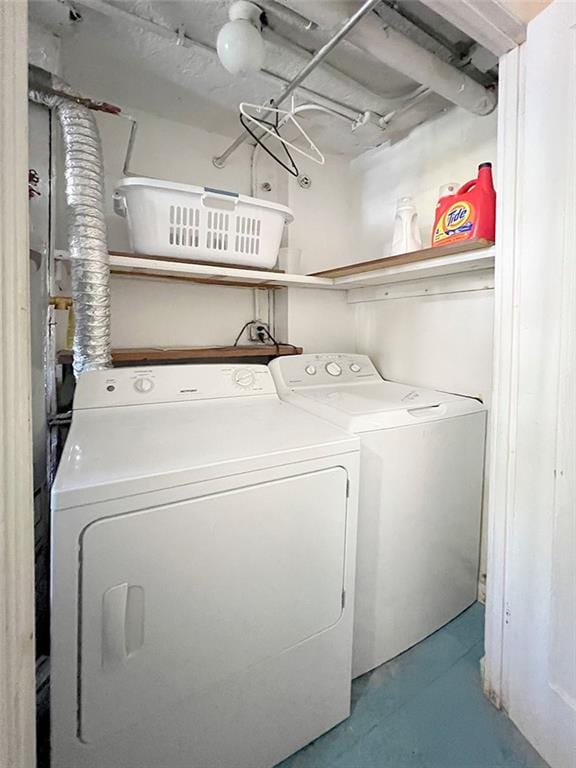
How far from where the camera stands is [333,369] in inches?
79.8

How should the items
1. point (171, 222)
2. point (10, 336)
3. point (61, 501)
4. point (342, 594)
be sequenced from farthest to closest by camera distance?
point (171, 222) → point (342, 594) → point (61, 501) → point (10, 336)

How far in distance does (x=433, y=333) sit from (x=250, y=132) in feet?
4.44

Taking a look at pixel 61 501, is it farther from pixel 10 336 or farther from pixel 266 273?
pixel 266 273

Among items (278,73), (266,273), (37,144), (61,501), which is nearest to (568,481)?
(61,501)

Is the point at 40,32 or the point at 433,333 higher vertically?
the point at 40,32

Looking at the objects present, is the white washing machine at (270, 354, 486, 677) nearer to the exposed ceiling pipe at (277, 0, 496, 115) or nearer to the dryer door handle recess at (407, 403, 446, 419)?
the dryer door handle recess at (407, 403, 446, 419)

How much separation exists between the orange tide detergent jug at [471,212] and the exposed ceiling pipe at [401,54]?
335mm

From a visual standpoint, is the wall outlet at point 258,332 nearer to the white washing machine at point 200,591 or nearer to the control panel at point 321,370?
the control panel at point 321,370

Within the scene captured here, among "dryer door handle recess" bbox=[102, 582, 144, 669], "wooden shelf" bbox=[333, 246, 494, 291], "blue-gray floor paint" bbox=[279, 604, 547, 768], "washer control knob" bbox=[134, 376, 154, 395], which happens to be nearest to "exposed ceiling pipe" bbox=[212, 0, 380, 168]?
"wooden shelf" bbox=[333, 246, 494, 291]

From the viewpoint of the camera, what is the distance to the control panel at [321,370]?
187 cm

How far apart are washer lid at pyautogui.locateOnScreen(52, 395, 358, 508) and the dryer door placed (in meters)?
0.07

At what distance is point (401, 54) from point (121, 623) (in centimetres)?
193

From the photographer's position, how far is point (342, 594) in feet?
3.83

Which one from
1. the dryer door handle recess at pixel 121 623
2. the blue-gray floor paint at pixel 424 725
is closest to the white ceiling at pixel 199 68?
the dryer door handle recess at pixel 121 623
